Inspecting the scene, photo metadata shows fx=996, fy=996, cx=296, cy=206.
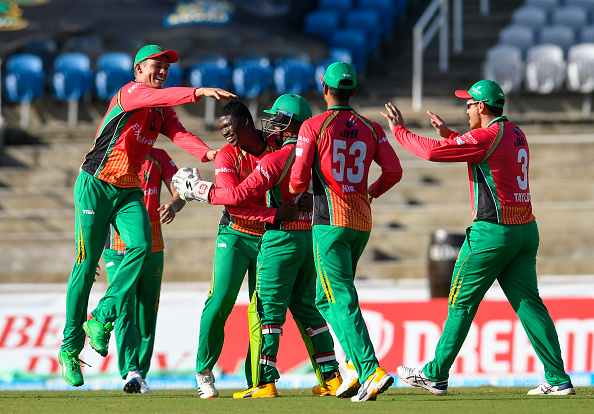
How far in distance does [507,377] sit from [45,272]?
7.78 metres

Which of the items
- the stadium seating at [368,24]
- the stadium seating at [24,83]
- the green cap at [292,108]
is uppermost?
the stadium seating at [368,24]

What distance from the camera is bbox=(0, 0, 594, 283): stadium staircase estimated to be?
1528 centimetres

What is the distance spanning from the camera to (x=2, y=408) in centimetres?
678

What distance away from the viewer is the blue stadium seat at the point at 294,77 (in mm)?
19688

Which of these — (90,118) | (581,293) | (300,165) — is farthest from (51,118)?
(300,165)

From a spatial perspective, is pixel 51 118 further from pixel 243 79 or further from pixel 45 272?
pixel 45 272

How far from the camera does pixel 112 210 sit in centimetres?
783

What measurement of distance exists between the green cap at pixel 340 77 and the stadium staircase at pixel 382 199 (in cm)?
771

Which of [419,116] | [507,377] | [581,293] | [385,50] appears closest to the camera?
[507,377]

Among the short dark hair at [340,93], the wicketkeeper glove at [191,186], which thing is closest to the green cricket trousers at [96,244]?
the wicketkeeper glove at [191,186]

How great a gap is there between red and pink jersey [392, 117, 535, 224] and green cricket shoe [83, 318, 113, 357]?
2630 mm

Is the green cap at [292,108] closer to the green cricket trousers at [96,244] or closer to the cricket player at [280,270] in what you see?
the cricket player at [280,270]

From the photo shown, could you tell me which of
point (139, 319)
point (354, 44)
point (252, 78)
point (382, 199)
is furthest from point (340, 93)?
point (354, 44)

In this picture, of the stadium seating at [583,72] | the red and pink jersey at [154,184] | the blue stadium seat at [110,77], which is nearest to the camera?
the red and pink jersey at [154,184]
